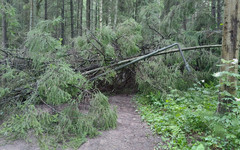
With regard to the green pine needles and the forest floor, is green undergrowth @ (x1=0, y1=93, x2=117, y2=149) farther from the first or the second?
the forest floor

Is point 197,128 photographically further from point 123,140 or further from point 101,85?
point 101,85

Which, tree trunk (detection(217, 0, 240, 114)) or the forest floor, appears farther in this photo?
the forest floor

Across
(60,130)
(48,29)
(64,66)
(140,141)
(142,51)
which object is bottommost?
(140,141)

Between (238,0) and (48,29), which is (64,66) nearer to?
(48,29)

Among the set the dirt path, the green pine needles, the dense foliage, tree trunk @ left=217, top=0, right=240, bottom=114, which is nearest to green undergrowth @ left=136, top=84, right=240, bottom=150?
the dense foliage

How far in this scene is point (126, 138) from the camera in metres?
3.73

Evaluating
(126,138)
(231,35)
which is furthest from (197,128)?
Answer: (231,35)

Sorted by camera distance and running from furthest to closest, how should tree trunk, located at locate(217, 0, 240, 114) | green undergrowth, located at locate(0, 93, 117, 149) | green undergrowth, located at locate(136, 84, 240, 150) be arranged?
green undergrowth, located at locate(0, 93, 117, 149), tree trunk, located at locate(217, 0, 240, 114), green undergrowth, located at locate(136, 84, 240, 150)

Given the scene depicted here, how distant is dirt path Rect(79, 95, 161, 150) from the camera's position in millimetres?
3371

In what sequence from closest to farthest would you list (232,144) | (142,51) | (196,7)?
(232,144) < (142,51) < (196,7)

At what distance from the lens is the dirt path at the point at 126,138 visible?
3.37 m

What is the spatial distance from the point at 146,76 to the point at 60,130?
3.47m

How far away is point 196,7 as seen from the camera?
7.48 metres

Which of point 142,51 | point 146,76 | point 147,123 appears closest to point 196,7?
point 142,51
